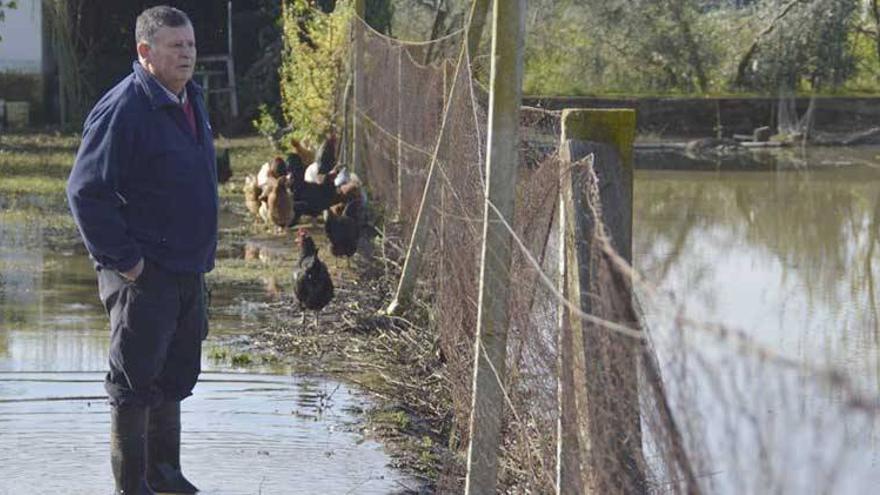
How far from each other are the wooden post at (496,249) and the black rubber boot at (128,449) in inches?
56.2

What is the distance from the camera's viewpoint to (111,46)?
29.5m

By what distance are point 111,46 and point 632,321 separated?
26.4 meters

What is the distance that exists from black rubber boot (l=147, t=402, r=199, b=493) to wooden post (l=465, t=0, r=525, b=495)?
5.02 feet

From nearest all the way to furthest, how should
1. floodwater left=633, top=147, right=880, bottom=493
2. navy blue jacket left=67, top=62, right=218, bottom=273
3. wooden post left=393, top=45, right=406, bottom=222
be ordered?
1. floodwater left=633, top=147, right=880, bottom=493
2. navy blue jacket left=67, top=62, right=218, bottom=273
3. wooden post left=393, top=45, right=406, bottom=222

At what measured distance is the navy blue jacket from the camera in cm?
600

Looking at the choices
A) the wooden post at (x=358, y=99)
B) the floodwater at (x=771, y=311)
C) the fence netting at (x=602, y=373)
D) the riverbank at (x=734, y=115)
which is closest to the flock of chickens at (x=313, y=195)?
the wooden post at (x=358, y=99)

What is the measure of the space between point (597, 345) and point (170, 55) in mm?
2566

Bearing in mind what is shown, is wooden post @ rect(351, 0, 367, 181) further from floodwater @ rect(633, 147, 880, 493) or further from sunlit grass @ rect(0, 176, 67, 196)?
sunlit grass @ rect(0, 176, 67, 196)

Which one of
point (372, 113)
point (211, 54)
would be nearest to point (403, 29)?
point (211, 54)

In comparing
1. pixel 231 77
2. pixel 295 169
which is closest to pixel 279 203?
pixel 295 169

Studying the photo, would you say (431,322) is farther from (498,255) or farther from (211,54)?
(211,54)

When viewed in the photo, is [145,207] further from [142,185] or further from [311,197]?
[311,197]

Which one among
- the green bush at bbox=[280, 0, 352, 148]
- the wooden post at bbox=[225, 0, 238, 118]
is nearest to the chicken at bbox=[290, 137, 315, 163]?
the green bush at bbox=[280, 0, 352, 148]

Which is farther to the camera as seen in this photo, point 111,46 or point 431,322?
point 111,46
